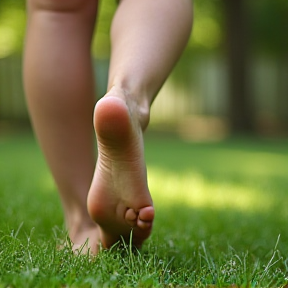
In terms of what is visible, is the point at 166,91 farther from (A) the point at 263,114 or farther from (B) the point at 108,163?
(B) the point at 108,163

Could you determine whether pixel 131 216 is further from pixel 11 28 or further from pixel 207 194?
pixel 11 28

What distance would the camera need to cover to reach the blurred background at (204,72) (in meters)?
13.7

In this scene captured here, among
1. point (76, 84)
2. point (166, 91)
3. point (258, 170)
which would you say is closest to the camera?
point (76, 84)

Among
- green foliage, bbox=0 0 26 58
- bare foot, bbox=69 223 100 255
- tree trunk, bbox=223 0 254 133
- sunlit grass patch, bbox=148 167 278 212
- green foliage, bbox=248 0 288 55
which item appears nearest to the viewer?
bare foot, bbox=69 223 100 255

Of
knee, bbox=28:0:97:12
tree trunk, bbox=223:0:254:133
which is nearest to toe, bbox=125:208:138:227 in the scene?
knee, bbox=28:0:97:12

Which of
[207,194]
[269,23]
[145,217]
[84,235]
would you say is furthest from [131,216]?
[269,23]

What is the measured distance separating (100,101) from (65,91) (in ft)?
1.28

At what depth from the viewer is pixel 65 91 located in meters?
1.53

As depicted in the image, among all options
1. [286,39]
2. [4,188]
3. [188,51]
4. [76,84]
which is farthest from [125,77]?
[188,51]

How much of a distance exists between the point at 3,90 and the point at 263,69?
20.7 ft

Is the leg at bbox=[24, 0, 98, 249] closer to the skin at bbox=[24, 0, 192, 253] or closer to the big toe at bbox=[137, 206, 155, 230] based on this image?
the skin at bbox=[24, 0, 192, 253]

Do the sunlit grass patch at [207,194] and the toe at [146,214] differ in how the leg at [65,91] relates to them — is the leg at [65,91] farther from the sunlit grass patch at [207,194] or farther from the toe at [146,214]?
the sunlit grass patch at [207,194]

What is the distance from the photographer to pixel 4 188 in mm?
2643

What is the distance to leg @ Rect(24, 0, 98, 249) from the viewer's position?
152 centimetres
